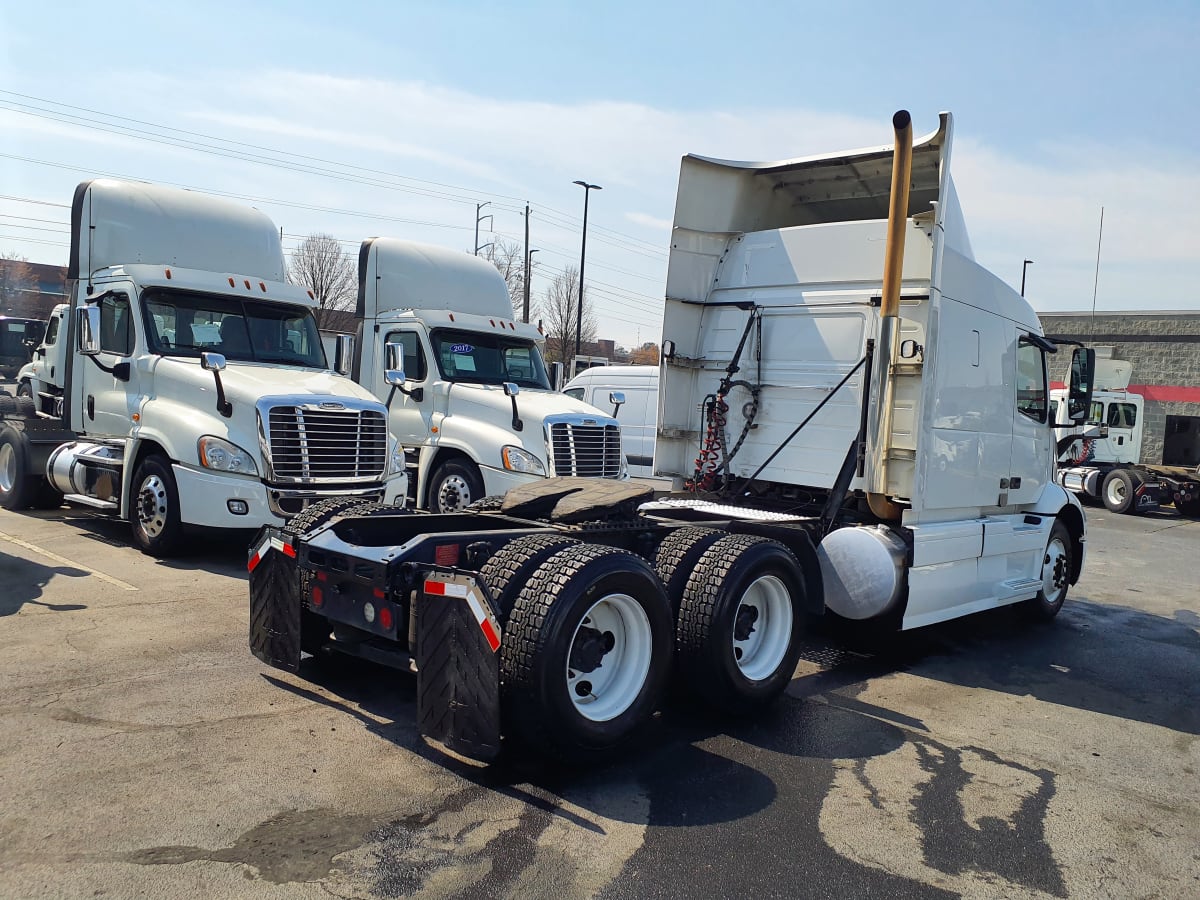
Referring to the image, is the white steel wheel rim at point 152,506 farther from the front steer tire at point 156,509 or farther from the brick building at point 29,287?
the brick building at point 29,287

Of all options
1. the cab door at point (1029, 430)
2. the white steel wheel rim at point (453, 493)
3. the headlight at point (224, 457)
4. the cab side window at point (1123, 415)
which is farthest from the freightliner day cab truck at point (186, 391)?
the cab side window at point (1123, 415)

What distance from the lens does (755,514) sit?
7.05 metres

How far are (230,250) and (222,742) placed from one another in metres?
7.89

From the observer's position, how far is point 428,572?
177 inches

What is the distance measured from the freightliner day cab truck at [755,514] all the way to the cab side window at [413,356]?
15.7 ft

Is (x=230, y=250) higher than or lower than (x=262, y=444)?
higher

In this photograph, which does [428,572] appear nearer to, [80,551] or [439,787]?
[439,787]

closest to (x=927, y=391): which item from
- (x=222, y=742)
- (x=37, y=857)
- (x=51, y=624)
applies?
(x=222, y=742)

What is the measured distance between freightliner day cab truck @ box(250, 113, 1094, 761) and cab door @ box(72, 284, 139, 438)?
5493 mm

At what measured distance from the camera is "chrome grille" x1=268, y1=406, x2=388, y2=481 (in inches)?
352

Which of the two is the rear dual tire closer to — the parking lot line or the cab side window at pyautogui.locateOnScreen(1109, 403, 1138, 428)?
the parking lot line

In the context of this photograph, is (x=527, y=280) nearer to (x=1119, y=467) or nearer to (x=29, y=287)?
(x=1119, y=467)

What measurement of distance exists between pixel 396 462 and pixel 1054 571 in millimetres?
6798

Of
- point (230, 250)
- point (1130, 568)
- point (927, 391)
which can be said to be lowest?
point (1130, 568)
